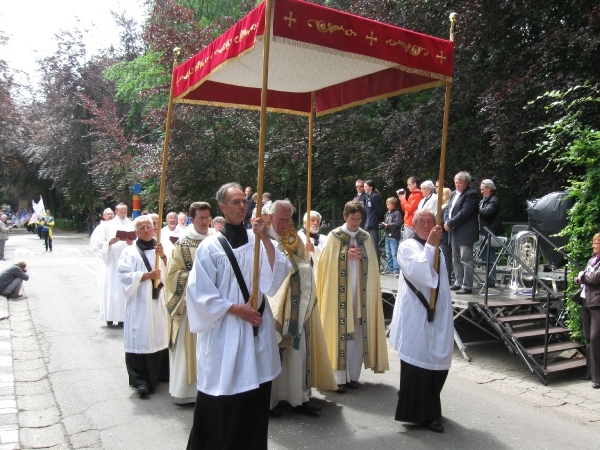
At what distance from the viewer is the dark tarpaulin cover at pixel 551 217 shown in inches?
323

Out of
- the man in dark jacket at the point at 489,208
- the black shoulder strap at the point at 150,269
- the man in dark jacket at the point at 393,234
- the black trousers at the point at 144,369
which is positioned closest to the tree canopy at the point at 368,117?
the man in dark jacket at the point at 489,208

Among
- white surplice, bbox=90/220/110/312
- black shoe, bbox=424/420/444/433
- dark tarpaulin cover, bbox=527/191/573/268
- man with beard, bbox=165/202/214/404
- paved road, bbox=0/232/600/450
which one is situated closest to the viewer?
paved road, bbox=0/232/600/450

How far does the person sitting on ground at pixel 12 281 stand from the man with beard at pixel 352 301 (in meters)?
8.63

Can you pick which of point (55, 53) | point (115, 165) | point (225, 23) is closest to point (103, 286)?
point (225, 23)

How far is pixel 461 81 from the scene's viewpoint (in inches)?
516

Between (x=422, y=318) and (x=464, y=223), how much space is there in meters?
3.86

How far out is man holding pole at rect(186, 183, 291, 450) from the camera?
366 centimetres

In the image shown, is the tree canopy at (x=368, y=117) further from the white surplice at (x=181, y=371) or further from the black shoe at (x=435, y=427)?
the white surplice at (x=181, y=371)

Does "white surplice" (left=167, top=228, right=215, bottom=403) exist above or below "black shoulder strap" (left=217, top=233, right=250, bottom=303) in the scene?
below

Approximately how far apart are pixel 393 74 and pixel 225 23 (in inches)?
550

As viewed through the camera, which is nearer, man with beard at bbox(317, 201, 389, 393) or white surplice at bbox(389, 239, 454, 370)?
white surplice at bbox(389, 239, 454, 370)

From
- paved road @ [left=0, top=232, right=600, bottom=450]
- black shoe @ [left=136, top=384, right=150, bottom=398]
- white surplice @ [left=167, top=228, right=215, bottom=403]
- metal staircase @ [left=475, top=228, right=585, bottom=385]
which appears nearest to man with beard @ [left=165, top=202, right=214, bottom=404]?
white surplice @ [left=167, top=228, right=215, bottom=403]

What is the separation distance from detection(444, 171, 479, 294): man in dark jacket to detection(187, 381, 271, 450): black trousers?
5290 mm

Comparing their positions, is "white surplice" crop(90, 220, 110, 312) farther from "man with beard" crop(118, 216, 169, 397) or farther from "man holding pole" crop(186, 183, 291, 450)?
"man holding pole" crop(186, 183, 291, 450)
